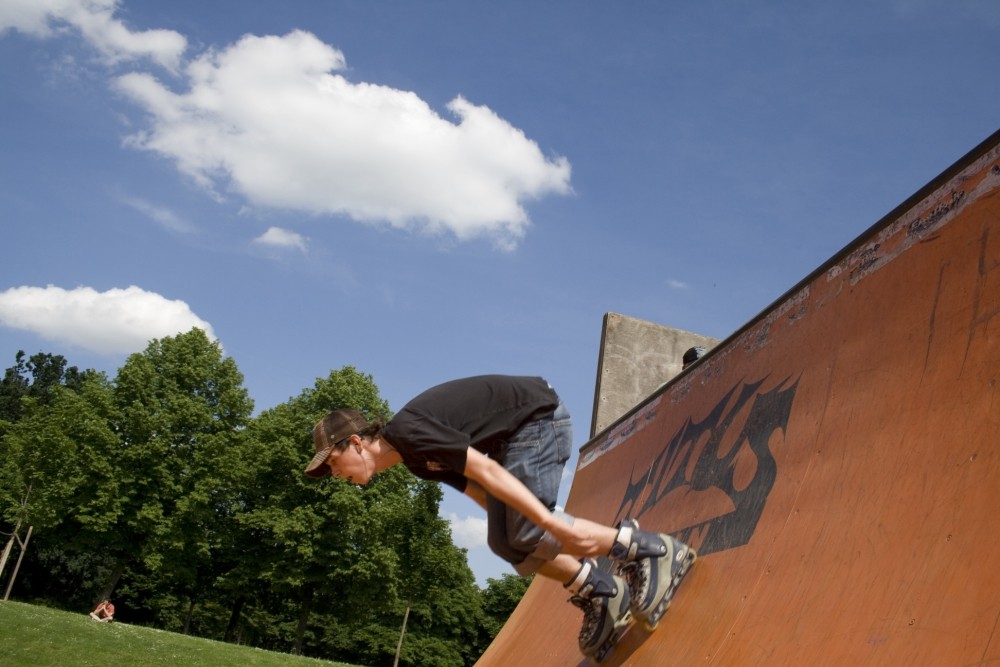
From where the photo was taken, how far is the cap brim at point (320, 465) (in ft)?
12.2

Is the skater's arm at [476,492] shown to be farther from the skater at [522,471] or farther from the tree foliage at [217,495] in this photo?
the tree foliage at [217,495]

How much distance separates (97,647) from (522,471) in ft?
42.6

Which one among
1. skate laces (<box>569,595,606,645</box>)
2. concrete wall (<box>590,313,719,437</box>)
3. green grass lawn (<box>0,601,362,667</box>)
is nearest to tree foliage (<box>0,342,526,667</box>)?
green grass lawn (<box>0,601,362,667</box>)

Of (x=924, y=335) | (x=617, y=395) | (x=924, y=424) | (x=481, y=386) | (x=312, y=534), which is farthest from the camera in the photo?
(x=312, y=534)

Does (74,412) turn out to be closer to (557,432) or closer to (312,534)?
(312,534)

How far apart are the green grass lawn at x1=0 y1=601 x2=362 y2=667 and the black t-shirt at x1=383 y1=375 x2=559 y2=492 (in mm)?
10804

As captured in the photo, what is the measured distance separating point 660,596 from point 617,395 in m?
8.33

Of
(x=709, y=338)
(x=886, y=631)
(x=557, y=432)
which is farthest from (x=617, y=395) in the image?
(x=886, y=631)

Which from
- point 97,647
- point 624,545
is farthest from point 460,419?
point 97,647

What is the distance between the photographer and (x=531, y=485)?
370 cm

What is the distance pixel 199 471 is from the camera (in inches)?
1282

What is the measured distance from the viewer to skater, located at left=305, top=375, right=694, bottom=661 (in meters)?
3.48

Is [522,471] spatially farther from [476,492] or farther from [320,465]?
[320,465]

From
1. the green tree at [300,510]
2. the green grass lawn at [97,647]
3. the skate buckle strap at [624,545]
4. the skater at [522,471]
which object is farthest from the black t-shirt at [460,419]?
the green tree at [300,510]
